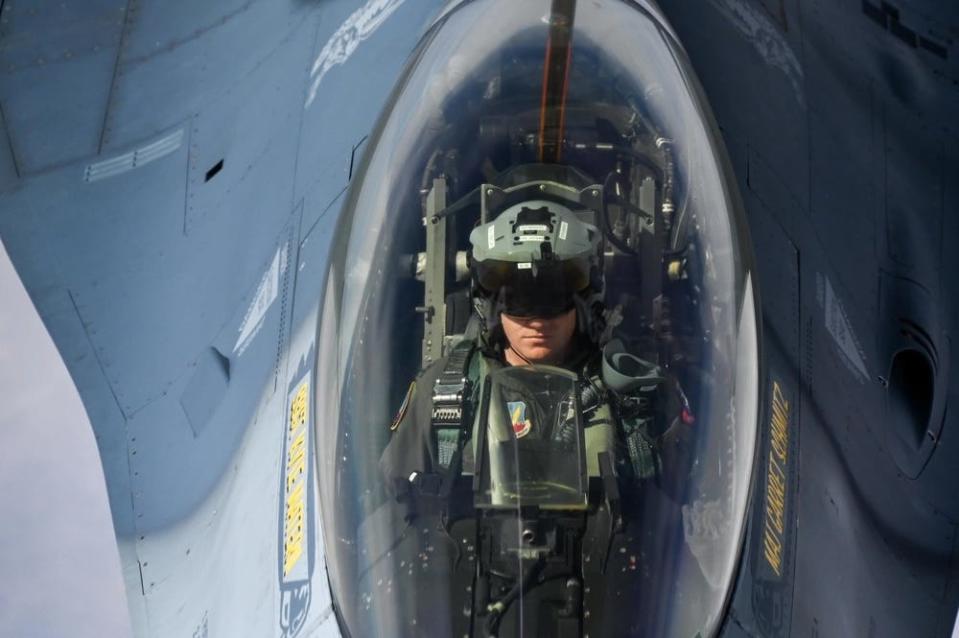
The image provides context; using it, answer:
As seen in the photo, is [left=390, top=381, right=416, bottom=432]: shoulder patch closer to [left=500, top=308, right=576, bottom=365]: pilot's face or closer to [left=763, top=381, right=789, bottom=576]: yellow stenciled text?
[left=500, top=308, right=576, bottom=365]: pilot's face

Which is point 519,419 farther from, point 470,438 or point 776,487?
point 776,487

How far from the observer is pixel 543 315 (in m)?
2.86

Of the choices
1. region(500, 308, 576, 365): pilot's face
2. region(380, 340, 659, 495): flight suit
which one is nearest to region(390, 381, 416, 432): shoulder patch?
region(380, 340, 659, 495): flight suit

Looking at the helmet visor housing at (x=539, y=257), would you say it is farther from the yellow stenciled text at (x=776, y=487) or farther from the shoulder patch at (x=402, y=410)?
the yellow stenciled text at (x=776, y=487)

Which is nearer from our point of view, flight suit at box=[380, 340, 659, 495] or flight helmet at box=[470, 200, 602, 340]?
flight suit at box=[380, 340, 659, 495]

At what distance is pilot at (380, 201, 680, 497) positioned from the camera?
2.75m

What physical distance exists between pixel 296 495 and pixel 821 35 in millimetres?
2523

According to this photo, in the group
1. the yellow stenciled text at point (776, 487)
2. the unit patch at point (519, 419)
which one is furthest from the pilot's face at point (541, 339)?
the yellow stenciled text at point (776, 487)

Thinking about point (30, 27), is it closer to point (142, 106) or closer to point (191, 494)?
point (142, 106)

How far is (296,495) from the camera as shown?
3111 millimetres

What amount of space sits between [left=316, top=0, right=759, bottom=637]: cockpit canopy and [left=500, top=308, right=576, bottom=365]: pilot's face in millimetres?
23

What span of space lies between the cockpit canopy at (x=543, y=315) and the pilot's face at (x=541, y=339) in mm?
23

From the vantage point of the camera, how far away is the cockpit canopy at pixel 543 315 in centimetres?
261

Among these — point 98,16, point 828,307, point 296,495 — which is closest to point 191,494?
point 296,495
